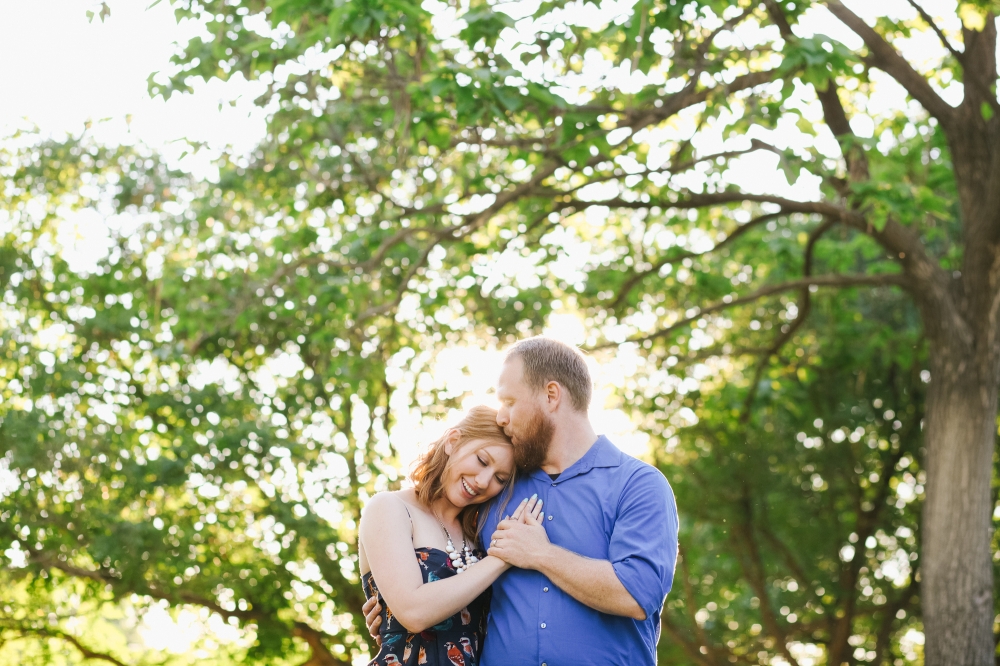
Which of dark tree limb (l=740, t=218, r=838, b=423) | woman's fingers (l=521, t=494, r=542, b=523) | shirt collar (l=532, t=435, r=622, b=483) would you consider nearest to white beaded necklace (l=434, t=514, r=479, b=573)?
woman's fingers (l=521, t=494, r=542, b=523)

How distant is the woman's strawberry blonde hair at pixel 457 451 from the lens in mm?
3318

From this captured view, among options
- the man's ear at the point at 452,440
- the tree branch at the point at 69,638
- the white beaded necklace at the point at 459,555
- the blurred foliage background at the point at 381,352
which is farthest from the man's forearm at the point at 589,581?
the tree branch at the point at 69,638

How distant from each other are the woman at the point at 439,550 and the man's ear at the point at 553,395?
0.19m

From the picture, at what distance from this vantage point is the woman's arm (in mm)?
2980

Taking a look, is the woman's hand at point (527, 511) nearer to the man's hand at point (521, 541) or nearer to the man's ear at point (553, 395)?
the man's hand at point (521, 541)

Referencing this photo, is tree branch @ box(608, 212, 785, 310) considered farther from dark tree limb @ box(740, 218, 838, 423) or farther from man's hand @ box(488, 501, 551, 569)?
man's hand @ box(488, 501, 551, 569)

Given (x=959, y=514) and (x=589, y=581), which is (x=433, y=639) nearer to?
(x=589, y=581)

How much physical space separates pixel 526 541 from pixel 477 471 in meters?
0.32

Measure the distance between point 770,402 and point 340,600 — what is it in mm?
5326

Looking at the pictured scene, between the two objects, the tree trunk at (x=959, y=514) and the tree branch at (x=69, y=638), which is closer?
the tree trunk at (x=959, y=514)

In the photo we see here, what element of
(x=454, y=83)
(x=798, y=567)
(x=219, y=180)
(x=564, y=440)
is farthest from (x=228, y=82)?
(x=798, y=567)

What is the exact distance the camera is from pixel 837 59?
570 cm

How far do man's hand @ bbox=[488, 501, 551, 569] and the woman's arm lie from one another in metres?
0.04

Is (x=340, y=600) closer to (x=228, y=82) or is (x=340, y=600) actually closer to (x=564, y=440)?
(x=228, y=82)
